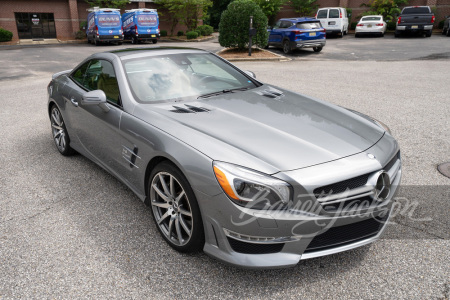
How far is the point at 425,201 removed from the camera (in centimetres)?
385

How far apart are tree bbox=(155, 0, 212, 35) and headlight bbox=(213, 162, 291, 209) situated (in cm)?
3361

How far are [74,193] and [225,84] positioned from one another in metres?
2.02

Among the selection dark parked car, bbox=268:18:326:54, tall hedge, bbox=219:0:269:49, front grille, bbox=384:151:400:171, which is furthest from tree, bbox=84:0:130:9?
front grille, bbox=384:151:400:171

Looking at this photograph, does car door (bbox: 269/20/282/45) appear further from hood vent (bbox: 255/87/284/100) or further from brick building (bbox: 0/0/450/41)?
brick building (bbox: 0/0/450/41)

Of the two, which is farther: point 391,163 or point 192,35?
point 192,35

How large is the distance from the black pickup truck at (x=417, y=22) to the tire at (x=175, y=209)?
2688 cm

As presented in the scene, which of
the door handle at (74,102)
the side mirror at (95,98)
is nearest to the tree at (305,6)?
the door handle at (74,102)

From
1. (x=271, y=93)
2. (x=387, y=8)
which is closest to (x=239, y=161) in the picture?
(x=271, y=93)

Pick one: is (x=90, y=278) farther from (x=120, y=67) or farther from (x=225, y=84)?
(x=225, y=84)

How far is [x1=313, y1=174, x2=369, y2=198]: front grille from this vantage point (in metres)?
2.51

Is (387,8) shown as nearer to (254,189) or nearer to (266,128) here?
(266,128)

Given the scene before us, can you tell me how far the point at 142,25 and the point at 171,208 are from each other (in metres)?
27.0

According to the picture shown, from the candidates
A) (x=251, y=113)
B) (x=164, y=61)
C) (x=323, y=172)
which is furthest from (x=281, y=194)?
(x=164, y=61)

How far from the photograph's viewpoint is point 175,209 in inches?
119
